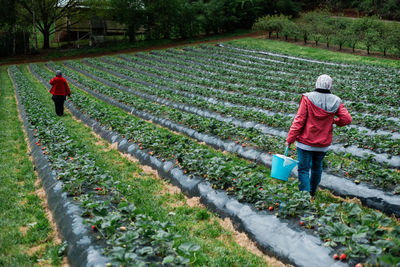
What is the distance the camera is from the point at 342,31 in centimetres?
3456

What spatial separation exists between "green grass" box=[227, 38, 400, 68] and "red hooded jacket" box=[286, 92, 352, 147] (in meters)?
23.3

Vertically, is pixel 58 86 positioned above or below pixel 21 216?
above

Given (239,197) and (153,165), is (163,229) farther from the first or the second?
(153,165)

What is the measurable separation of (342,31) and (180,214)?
117 ft

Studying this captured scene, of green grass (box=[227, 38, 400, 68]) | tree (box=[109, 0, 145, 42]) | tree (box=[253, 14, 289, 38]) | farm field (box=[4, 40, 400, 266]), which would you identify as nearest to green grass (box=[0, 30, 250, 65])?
tree (box=[109, 0, 145, 42])

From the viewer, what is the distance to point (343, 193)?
6.11 meters

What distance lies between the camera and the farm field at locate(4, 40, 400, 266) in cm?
366

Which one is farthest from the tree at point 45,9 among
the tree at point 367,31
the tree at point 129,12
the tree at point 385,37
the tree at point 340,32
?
the tree at point 385,37

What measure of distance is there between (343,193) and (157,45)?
38.7m

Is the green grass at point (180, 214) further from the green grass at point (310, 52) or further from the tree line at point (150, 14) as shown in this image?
the tree line at point (150, 14)

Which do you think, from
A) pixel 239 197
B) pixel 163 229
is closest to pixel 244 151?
pixel 239 197

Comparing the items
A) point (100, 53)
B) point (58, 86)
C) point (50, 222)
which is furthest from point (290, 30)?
point (50, 222)

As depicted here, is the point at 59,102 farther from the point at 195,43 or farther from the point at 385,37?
the point at 195,43

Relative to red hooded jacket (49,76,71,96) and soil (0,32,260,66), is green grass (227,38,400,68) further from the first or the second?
red hooded jacket (49,76,71,96)
